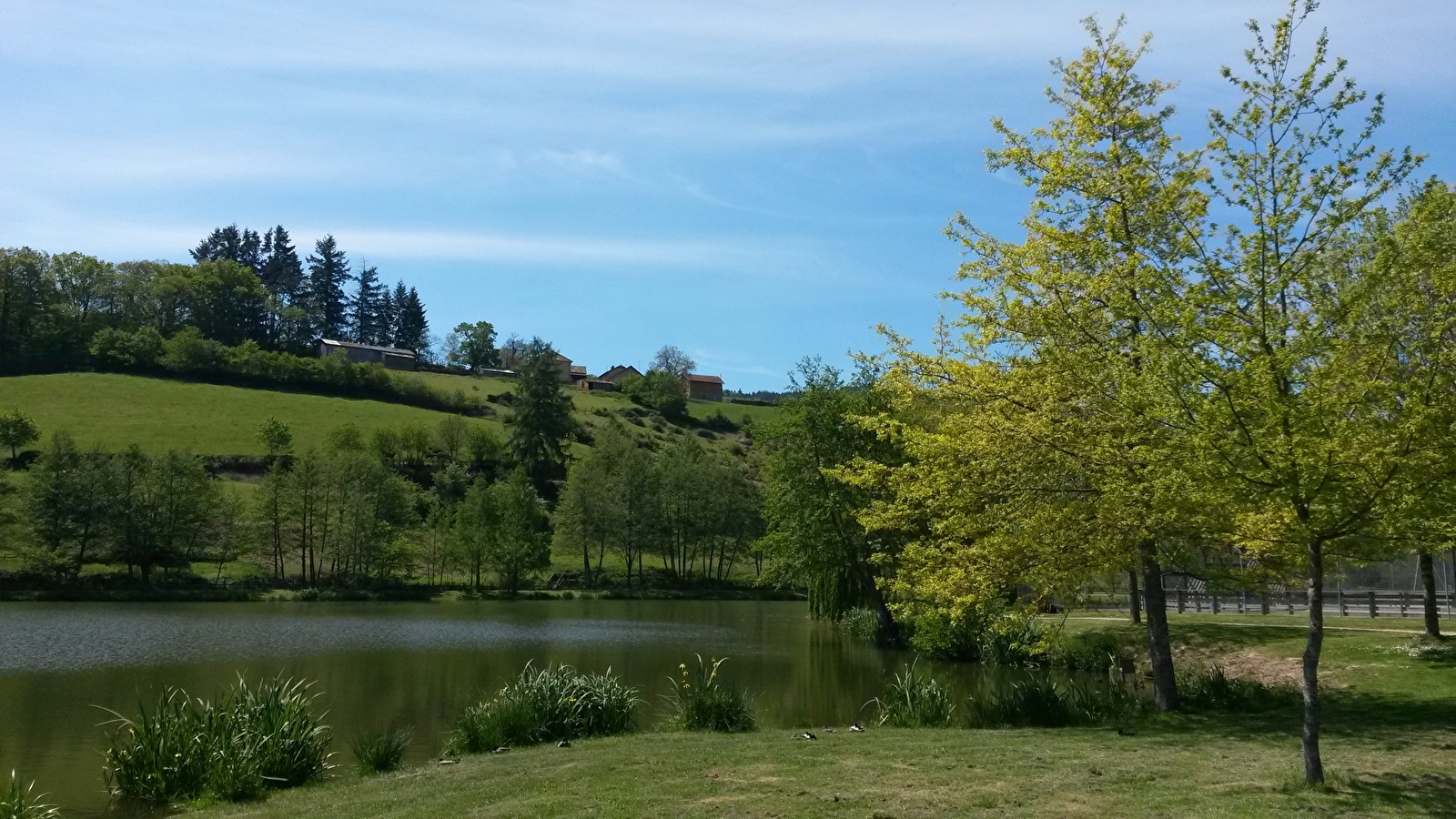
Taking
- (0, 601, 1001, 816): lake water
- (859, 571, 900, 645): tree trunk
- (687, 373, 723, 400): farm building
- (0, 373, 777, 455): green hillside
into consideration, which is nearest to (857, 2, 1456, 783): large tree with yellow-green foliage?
(0, 601, 1001, 816): lake water

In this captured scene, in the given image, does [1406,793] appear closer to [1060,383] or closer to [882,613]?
[1060,383]

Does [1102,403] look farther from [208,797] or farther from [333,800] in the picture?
[208,797]

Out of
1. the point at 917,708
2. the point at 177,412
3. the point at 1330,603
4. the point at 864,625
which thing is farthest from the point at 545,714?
the point at 177,412

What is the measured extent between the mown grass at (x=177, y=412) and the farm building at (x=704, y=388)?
65.9m

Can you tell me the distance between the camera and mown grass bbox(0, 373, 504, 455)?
7656cm

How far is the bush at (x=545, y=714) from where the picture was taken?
1458 centimetres

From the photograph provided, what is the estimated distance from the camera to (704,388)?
536 ft

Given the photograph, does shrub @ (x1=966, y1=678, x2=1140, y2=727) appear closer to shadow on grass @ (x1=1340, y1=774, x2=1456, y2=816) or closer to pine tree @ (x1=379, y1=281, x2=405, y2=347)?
shadow on grass @ (x1=1340, y1=774, x2=1456, y2=816)

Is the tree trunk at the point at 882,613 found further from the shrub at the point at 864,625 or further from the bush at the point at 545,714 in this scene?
the bush at the point at 545,714

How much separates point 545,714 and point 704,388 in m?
149

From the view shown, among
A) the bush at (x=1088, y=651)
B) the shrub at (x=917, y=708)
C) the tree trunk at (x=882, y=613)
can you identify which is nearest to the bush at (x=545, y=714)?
the shrub at (x=917, y=708)

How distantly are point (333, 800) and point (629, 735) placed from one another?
5056 mm

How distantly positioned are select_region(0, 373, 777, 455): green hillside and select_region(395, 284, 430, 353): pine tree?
69.6 meters

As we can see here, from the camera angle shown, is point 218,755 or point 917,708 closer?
point 218,755
